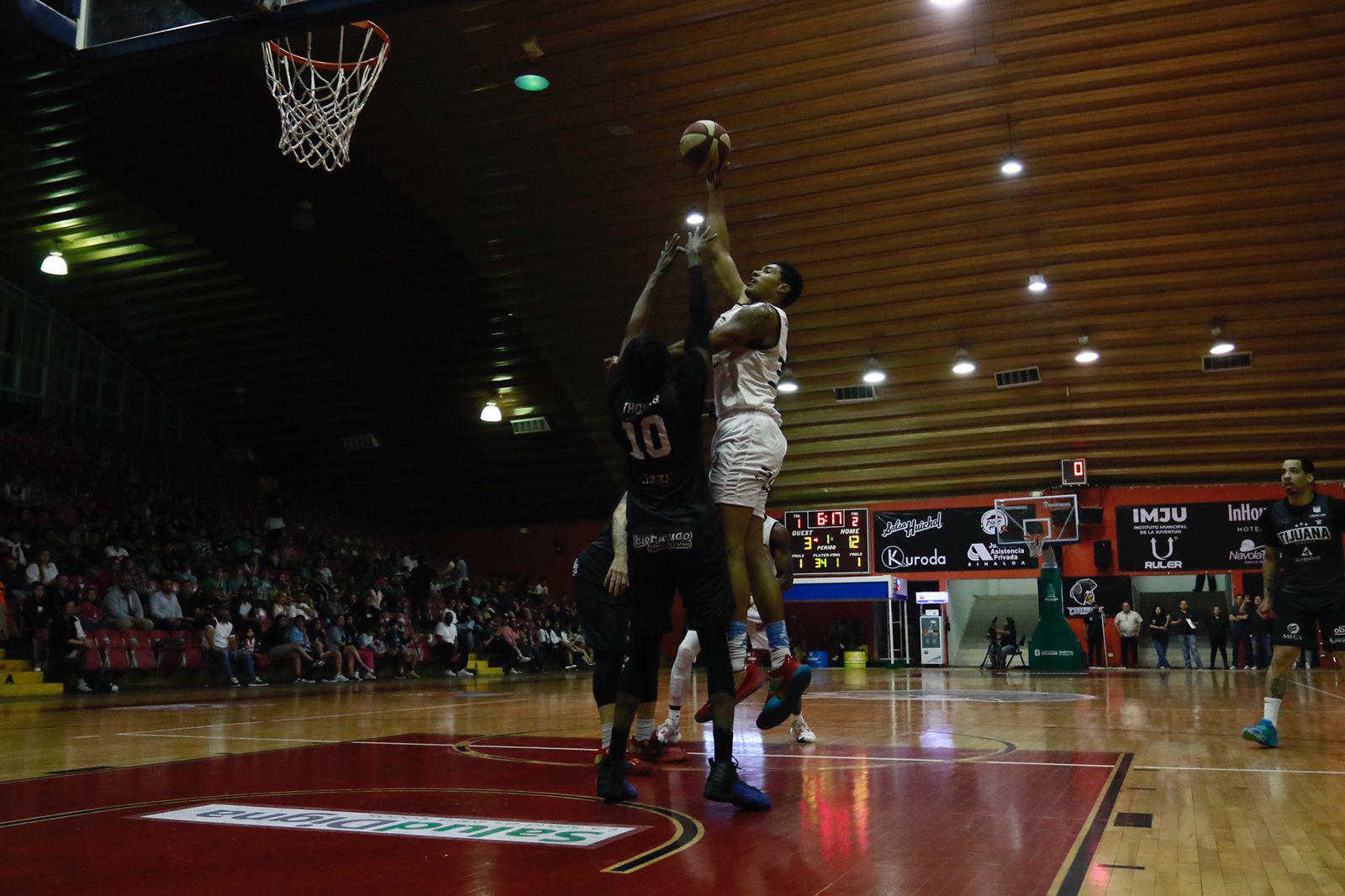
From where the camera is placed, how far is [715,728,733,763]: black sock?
13.0 feet

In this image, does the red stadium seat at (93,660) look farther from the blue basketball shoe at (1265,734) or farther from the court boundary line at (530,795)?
the blue basketball shoe at (1265,734)

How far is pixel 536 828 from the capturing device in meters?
3.52

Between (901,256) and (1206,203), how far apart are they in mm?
4643

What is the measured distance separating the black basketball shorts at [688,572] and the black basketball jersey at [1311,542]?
13.1ft

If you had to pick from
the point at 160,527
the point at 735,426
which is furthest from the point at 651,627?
the point at 160,527

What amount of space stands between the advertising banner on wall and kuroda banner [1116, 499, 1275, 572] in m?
0.41

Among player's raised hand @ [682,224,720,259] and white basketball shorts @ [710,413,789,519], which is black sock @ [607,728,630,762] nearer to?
white basketball shorts @ [710,413,789,519]

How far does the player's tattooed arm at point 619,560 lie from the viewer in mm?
4742

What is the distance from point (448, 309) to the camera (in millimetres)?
20531

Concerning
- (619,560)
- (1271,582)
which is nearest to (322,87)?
(619,560)

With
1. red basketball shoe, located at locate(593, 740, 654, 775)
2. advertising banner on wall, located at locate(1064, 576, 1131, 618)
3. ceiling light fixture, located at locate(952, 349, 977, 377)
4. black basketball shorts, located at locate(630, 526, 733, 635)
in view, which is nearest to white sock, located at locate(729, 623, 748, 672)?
red basketball shoe, located at locate(593, 740, 654, 775)

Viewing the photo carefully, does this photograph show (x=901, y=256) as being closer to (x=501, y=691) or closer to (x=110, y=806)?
(x=501, y=691)

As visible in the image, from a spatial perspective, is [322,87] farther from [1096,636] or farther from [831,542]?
[1096,636]

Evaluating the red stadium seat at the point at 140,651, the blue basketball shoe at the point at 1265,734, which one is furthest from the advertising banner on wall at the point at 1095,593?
the red stadium seat at the point at 140,651
